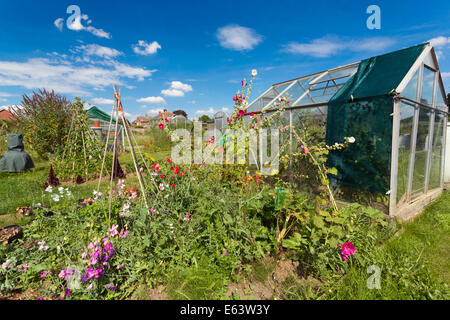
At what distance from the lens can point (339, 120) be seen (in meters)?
3.57

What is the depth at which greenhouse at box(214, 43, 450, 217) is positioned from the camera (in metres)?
3.03

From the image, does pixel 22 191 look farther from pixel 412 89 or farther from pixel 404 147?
pixel 412 89

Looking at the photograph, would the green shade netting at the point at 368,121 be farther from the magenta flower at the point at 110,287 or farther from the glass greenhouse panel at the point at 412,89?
the magenta flower at the point at 110,287

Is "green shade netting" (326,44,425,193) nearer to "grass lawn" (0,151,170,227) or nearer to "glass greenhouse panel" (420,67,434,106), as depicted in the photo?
"glass greenhouse panel" (420,67,434,106)

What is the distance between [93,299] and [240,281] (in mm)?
1180

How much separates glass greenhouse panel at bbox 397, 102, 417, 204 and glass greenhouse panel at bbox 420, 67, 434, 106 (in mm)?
675

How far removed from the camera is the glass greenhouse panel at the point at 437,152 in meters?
4.24

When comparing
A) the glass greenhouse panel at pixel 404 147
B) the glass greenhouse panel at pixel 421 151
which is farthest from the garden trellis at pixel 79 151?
the glass greenhouse panel at pixel 421 151

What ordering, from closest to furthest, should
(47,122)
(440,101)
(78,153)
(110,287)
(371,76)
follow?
(110,287), (371,76), (440,101), (78,153), (47,122)

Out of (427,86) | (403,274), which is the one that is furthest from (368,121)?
(403,274)

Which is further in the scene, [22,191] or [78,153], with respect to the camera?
[78,153]

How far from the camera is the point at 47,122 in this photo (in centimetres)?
660

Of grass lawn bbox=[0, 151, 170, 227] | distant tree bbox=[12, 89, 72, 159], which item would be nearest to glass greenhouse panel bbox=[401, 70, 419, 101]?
grass lawn bbox=[0, 151, 170, 227]

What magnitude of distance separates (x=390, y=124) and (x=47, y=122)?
873 cm
